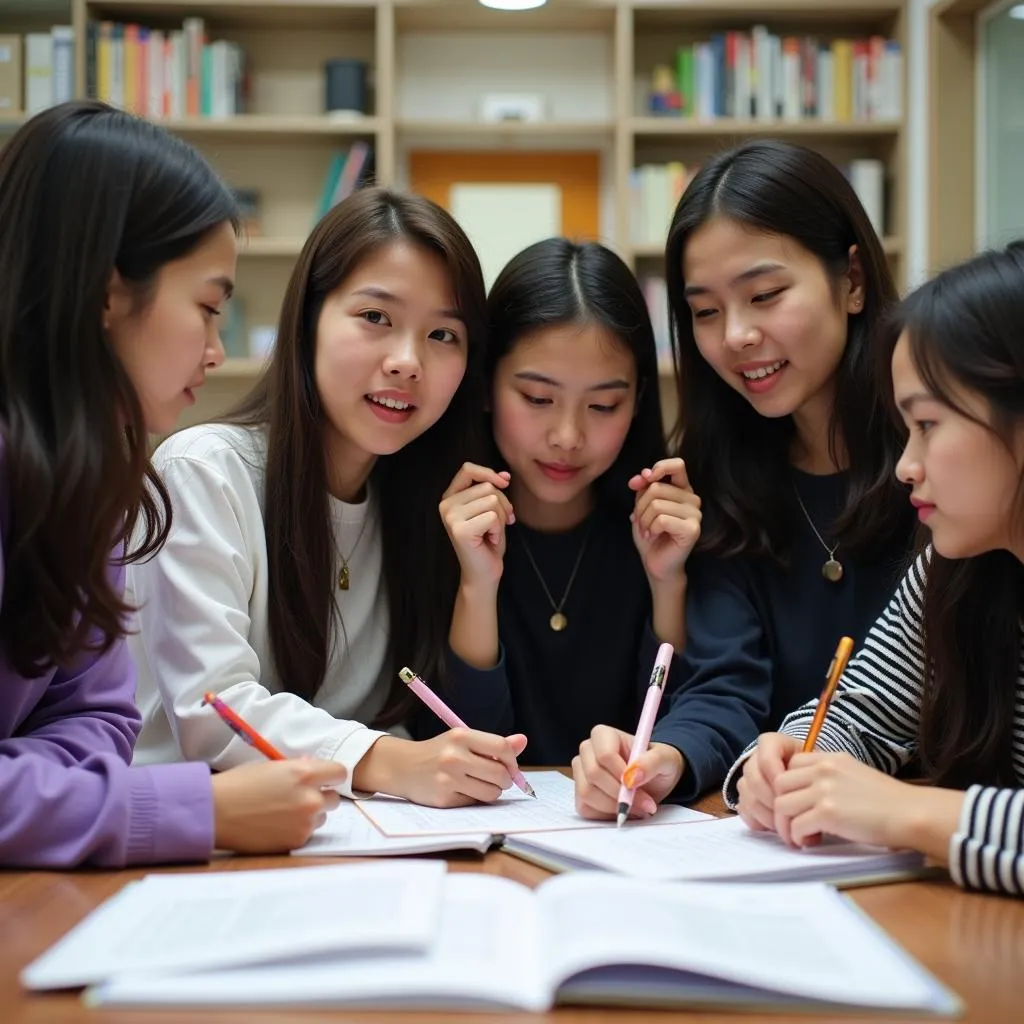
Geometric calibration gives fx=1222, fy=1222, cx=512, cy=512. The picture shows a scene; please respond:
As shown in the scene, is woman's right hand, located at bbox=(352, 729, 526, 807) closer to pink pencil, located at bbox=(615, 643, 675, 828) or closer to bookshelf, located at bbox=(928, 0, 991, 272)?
pink pencil, located at bbox=(615, 643, 675, 828)

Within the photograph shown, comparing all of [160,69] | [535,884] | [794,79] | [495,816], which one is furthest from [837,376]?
[160,69]

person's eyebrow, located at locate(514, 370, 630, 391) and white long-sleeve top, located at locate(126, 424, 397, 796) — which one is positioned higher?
person's eyebrow, located at locate(514, 370, 630, 391)

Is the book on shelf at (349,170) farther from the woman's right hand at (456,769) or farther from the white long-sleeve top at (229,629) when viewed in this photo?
the woman's right hand at (456,769)

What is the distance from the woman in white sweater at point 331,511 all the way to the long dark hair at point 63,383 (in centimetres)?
28

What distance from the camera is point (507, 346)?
1755 millimetres

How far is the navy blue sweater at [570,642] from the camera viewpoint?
5.95 feet

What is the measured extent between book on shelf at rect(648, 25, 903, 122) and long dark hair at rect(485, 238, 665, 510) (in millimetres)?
2612

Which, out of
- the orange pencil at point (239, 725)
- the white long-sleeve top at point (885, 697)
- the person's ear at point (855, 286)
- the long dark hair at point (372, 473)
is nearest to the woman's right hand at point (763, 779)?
the white long-sleeve top at point (885, 697)

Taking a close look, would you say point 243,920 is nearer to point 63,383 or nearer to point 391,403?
point 63,383

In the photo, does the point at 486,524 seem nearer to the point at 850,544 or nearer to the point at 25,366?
the point at 850,544

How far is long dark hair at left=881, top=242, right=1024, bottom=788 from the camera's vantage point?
1131 mm

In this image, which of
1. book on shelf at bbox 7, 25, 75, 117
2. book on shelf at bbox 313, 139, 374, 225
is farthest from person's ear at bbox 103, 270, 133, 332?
book on shelf at bbox 7, 25, 75, 117

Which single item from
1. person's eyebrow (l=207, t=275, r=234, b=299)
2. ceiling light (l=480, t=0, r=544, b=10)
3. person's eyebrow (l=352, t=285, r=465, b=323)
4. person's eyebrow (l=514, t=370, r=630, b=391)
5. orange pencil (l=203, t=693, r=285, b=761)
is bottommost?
orange pencil (l=203, t=693, r=285, b=761)

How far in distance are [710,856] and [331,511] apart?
77 cm
